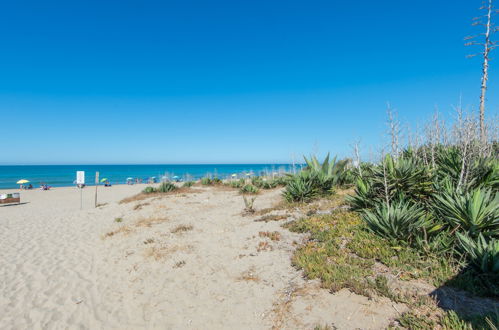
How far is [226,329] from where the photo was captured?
10.8 feet

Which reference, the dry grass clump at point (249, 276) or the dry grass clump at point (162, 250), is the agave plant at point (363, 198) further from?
the dry grass clump at point (162, 250)

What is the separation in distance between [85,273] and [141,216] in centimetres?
509

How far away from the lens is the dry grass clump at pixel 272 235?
19.7 ft

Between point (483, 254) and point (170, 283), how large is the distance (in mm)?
5037

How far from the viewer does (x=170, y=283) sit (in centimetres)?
465

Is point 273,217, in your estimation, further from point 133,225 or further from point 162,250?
point 133,225

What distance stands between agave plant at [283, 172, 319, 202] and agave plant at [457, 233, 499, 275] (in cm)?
568

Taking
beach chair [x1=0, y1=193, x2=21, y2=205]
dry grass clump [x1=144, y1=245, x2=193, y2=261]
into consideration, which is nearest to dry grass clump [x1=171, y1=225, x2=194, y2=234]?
dry grass clump [x1=144, y1=245, x2=193, y2=261]

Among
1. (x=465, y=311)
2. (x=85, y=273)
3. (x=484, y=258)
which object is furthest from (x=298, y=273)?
(x=85, y=273)

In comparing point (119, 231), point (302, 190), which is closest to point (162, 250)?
point (119, 231)

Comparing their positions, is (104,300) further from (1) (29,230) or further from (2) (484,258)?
(1) (29,230)

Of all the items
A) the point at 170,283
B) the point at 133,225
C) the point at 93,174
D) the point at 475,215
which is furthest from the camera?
the point at 93,174

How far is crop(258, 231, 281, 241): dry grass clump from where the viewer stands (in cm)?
601

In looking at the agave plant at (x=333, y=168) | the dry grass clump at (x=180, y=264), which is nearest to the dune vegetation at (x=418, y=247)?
the dry grass clump at (x=180, y=264)
